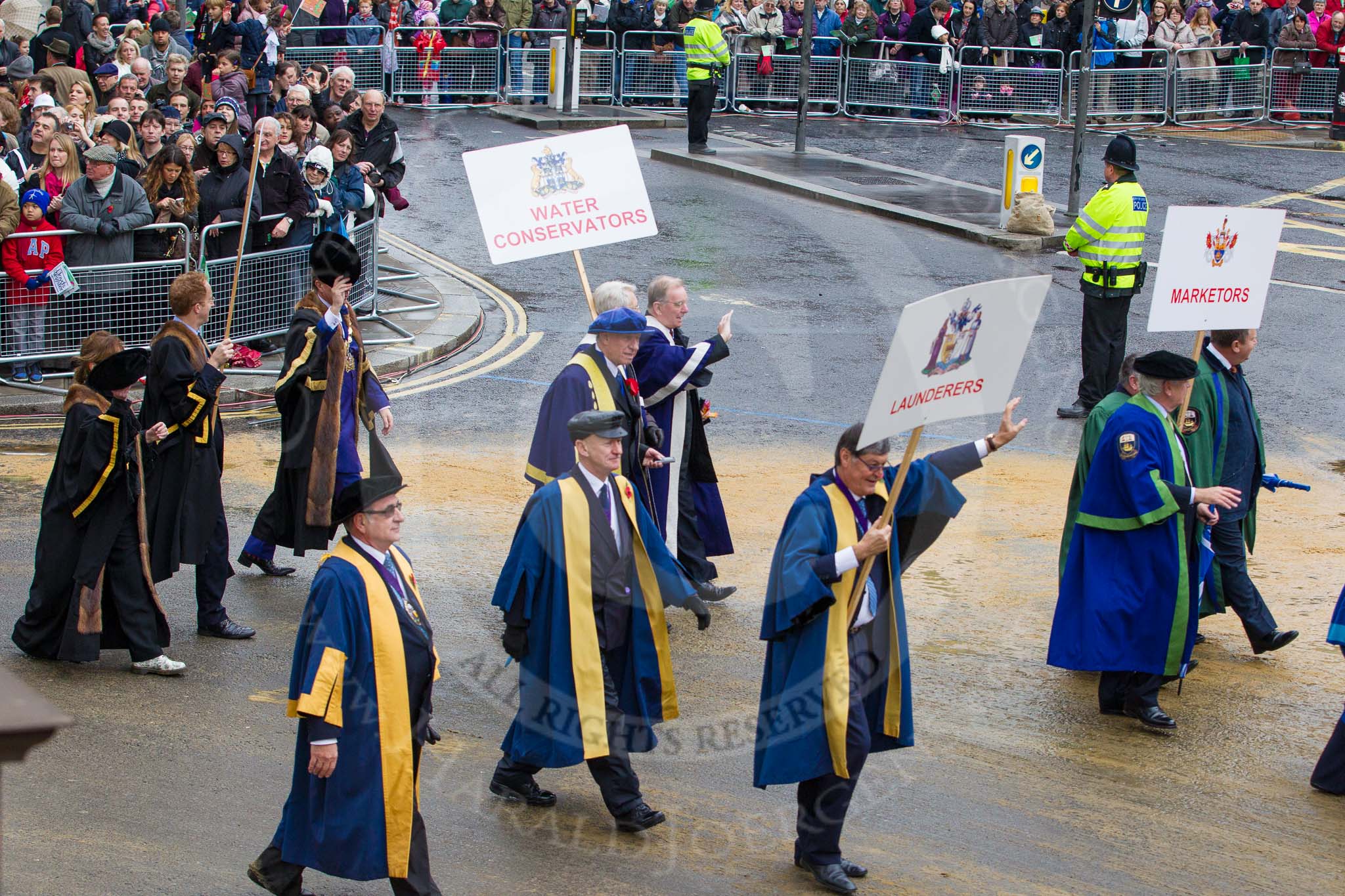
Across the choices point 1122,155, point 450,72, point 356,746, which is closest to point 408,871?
point 356,746

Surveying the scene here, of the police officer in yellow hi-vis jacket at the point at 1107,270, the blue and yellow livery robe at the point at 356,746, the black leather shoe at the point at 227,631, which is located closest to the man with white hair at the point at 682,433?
the black leather shoe at the point at 227,631

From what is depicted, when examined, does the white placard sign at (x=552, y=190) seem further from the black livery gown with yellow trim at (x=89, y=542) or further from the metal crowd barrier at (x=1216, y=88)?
the metal crowd barrier at (x=1216, y=88)

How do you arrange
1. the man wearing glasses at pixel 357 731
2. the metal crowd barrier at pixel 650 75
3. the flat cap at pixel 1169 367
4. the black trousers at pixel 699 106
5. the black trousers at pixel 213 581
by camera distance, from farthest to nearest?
1. the metal crowd barrier at pixel 650 75
2. the black trousers at pixel 699 106
3. the black trousers at pixel 213 581
4. the flat cap at pixel 1169 367
5. the man wearing glasses at pixel 357 731

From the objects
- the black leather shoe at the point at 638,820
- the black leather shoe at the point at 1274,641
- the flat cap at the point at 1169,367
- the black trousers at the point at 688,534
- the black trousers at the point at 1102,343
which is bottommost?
the black leather shoe at the point at 638,820

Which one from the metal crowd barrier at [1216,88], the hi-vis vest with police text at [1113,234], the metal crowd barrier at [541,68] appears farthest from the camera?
the metal crowd barrier at [1216,88]

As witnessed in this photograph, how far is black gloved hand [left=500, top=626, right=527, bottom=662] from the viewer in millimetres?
6645

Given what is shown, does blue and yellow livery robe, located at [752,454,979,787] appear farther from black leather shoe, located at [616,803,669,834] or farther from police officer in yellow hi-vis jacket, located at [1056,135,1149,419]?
police officer in yellow hi-vis jacket, located at [1056,135,1149,419]

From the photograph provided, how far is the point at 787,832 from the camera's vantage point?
673cm

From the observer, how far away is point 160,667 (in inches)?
313

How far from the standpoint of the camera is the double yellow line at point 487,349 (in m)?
13.8

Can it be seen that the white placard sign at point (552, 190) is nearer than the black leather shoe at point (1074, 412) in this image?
Yes

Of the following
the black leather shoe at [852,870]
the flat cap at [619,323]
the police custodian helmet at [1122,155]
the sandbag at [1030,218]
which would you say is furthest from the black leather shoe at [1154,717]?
the sandbag at [1030,218]

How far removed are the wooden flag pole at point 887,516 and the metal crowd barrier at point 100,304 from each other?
8399mm

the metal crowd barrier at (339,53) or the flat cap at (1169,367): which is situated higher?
the metal crowd barrier at (339,53)
